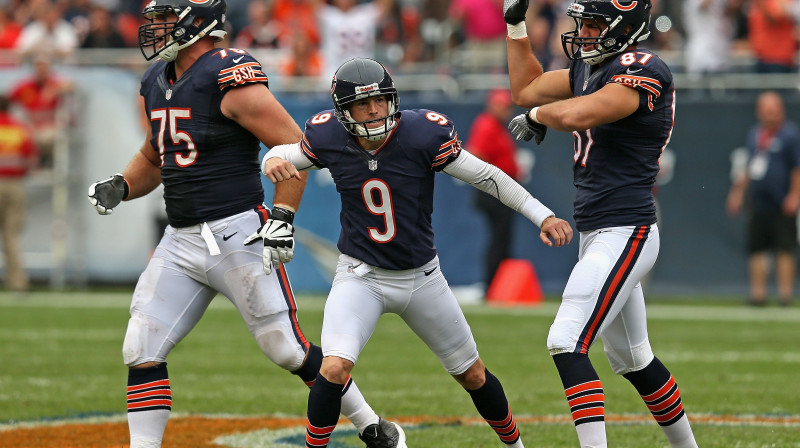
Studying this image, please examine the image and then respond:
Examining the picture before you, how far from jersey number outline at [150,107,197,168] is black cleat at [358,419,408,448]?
147 centimetres

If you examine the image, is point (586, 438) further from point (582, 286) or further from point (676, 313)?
point (676, 313)

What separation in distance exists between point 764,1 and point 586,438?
33.2 ft

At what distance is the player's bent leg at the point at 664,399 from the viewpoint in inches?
204

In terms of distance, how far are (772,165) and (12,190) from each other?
8.60 metres

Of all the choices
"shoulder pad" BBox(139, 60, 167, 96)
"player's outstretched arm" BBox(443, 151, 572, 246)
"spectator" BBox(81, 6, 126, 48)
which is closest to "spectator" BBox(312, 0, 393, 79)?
"spectator" BBox(81, 6, 126, 48)

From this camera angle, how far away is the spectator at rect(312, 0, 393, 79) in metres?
14.5

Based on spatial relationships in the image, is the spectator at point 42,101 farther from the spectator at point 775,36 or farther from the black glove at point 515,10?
Result: the black glove at point 515,10

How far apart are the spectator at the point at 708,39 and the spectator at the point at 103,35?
7.52 meters

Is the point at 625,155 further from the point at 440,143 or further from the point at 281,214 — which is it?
the point at 281,214

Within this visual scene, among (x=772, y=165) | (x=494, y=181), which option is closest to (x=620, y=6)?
(x=494, y=181)

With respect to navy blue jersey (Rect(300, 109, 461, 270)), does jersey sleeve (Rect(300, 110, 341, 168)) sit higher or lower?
higher

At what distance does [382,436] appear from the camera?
541 centimetres

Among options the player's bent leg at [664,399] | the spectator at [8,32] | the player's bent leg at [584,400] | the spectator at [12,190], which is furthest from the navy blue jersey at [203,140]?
the spectator at [8,32]

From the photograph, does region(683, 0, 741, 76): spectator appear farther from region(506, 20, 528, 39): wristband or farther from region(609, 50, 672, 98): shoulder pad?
region(609, 50, 672, 98): shoulder pad
